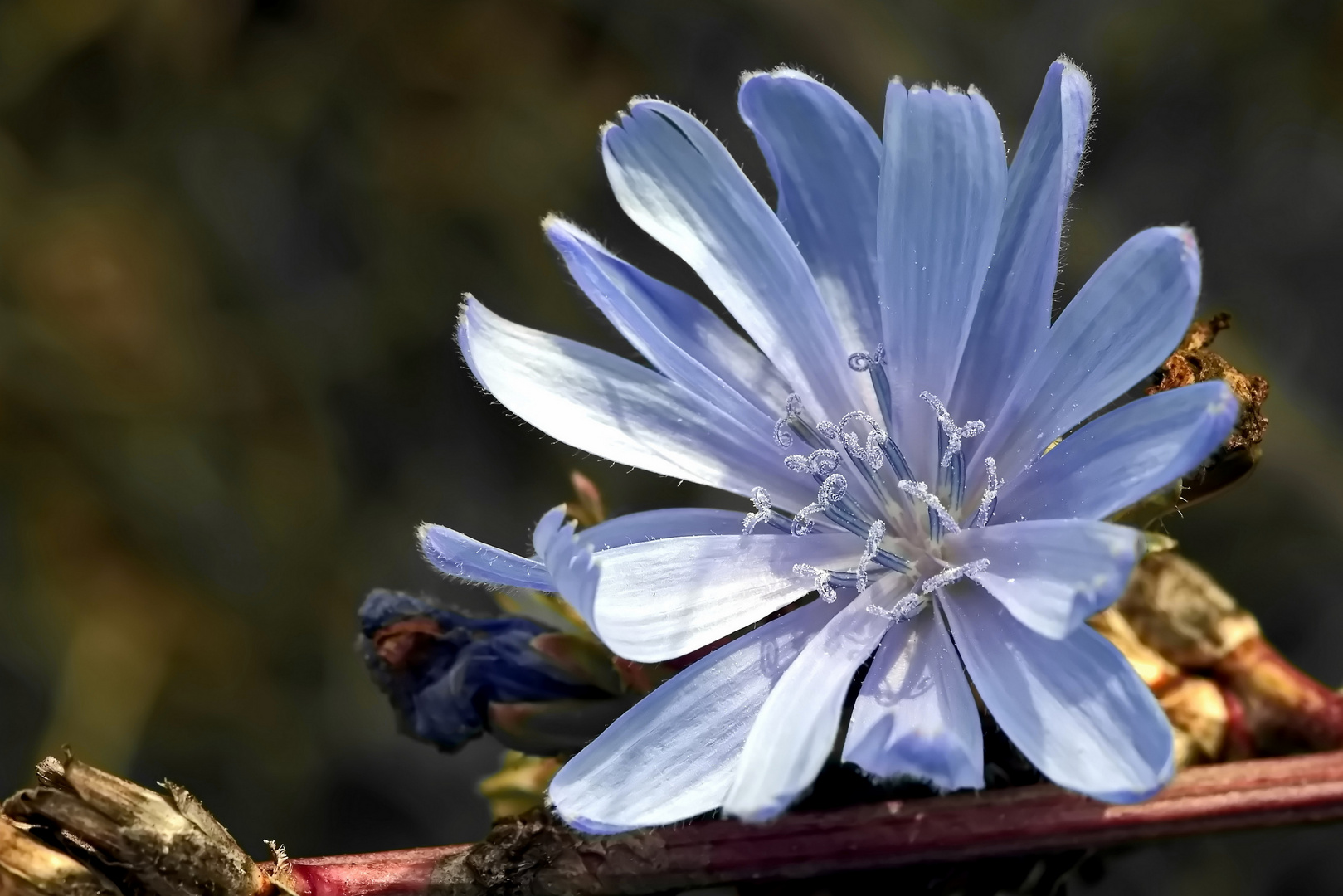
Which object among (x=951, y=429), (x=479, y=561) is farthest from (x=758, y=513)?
(x=479, y=561)

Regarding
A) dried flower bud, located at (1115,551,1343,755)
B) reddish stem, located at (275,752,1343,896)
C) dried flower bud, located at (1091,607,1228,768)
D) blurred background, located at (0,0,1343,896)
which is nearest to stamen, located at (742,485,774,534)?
reddish stem, located at (275,752,1343,896)

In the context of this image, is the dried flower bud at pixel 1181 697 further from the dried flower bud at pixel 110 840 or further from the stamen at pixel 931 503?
the dried flower bud at pixel 110 840

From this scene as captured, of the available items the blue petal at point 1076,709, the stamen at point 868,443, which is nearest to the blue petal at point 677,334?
the stamen at point 868,443

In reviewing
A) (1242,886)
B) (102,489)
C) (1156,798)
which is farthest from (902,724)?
(102,489)

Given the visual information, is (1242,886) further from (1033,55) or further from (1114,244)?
(1033,55)

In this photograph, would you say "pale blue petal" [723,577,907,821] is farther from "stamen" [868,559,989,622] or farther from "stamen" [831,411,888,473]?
"stamen" [831,411,888,473]

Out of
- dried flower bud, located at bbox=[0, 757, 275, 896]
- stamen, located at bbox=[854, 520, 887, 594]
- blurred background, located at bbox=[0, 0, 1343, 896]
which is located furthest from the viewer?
blurred background, located at bbox=[0, 0, 1343, 896]

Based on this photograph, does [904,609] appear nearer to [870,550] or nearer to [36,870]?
[870,550]
